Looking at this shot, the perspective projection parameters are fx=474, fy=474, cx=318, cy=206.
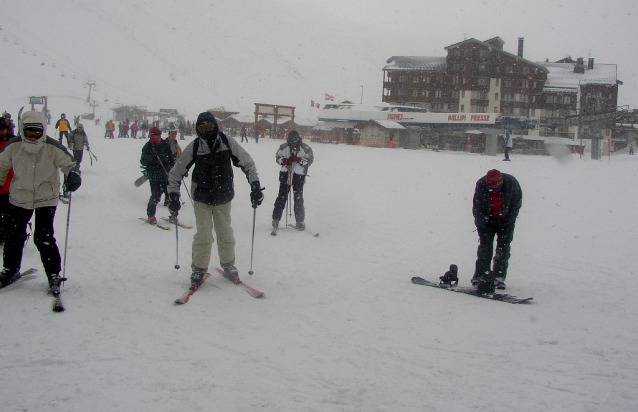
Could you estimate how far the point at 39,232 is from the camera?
4.47m

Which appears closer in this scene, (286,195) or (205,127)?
(205,127)

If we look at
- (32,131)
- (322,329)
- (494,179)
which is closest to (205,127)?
(32,131)

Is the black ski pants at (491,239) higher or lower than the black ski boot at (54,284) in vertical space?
higher

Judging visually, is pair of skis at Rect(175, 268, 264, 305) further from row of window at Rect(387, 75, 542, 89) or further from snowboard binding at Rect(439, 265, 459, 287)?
row of window at Rect(387, 75, 542, 89)

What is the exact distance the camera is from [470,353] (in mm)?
3865

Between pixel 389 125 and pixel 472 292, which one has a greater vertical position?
pixel 389 125

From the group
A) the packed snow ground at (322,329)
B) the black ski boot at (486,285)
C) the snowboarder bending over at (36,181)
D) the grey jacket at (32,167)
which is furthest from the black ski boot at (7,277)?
the black ski boot at (486,285)

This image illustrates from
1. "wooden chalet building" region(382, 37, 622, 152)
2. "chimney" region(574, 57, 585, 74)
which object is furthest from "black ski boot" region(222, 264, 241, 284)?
"chimney" region(574, 57, 585, 74)

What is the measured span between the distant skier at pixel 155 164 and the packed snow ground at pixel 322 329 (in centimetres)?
53

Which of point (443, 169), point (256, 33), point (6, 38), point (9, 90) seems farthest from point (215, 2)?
point (443, 169)

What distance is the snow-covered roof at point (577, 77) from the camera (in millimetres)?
58469

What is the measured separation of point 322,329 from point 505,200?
272 cm

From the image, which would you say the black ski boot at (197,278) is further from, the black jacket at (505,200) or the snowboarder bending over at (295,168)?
the snowboarder bending over at (295,168)

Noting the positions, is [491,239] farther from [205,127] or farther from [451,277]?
[205,127]
